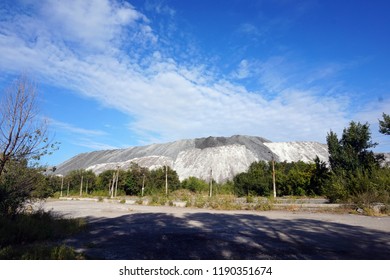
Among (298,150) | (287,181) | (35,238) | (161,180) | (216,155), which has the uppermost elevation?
(298,150)

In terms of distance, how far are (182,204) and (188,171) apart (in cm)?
5295

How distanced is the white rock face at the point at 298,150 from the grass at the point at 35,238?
75.1m

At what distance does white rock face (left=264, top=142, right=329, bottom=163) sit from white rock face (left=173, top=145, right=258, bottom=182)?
9.06 m

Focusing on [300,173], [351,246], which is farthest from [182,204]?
[300,173]

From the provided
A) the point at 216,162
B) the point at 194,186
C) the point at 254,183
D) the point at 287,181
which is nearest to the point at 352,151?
the point at 287,181

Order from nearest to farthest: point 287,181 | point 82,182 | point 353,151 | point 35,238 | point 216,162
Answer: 1. point 35,238
2. point 353,151
3. point 287,181
4. point 82,182
5. point 216,162

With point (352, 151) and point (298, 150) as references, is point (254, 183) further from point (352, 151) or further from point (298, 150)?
point (298, 150)

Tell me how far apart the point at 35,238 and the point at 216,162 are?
71.0m

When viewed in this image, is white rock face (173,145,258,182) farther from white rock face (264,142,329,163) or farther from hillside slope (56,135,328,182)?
white rock face (264,142,329,163)

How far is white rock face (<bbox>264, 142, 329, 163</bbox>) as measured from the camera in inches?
3145

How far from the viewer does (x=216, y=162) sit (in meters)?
77.6

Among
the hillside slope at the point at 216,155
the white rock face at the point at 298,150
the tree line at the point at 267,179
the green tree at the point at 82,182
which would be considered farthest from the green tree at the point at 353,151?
the green tree at the point at 82,182

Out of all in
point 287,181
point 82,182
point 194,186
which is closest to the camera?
point 287,181

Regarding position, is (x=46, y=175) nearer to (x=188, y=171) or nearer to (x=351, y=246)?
(x=351, y=246)
